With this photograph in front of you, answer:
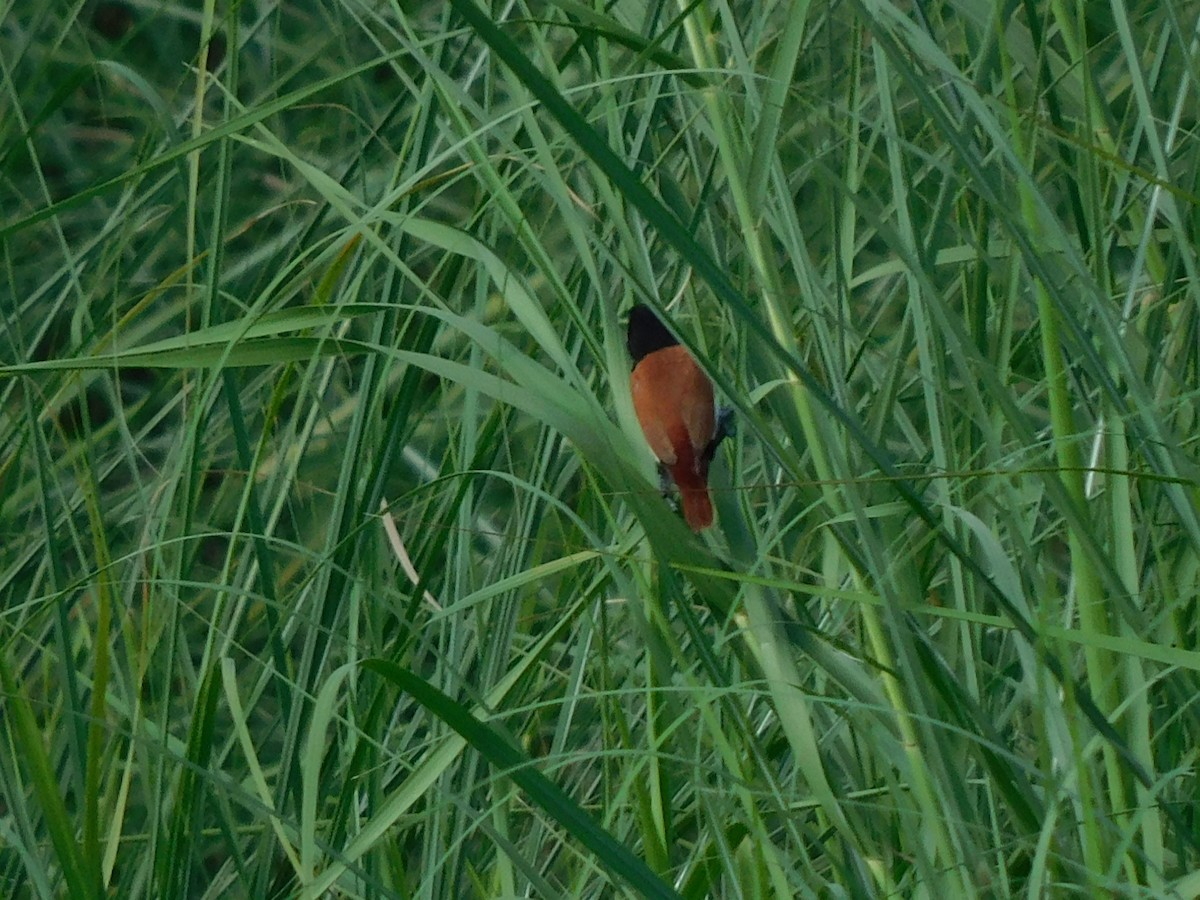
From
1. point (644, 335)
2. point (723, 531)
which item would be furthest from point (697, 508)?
point (644, 335)

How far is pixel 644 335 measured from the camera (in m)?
1.11

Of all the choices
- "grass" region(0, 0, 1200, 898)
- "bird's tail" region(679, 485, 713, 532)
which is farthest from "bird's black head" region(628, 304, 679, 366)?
"bird's tail" region(679, 485, 713, 532)

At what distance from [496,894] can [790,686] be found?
0.79ft

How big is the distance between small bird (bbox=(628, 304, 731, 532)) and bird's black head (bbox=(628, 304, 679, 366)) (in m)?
0.08

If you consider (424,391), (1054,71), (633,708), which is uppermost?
(1054,71)

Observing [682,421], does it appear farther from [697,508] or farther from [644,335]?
[644,335]

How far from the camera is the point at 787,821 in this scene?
634mm

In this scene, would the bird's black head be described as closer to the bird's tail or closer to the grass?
the grass

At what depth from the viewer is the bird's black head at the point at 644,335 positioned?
1066mm

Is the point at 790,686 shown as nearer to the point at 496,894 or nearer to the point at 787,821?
the point at 787,821

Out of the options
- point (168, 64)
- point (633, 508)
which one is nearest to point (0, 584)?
point (633, 508)

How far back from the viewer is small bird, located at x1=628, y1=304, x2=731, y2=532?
0.82 meters

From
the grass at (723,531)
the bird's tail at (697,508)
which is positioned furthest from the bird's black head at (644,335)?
the bird's tail at (697,508)

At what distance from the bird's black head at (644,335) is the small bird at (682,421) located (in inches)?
3.0
